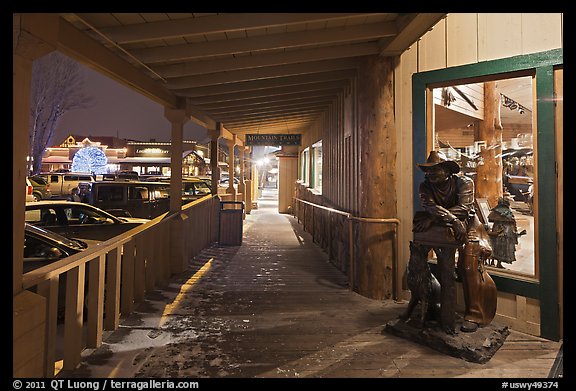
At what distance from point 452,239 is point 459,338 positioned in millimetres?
926

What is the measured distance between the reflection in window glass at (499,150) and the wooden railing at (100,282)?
4164 mm

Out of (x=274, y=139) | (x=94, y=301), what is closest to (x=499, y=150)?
(x=274, y=139)

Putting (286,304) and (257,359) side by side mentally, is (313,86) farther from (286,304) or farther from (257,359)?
(257,359)

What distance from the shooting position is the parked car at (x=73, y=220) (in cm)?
627

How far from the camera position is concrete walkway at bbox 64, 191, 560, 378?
293 centimetres

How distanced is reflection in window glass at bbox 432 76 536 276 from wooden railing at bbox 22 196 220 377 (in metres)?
4.16

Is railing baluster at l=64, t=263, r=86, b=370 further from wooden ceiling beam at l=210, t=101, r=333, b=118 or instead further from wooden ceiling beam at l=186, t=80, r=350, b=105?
wooden ceiling beam at l=210, t=101, r=333, b=118

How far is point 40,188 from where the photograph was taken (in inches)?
734

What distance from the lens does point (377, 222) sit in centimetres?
474

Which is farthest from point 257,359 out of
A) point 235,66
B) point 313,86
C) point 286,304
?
point 313,86

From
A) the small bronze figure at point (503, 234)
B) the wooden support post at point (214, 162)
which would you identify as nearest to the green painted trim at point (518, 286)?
the small bronze figure at point (503, 234)

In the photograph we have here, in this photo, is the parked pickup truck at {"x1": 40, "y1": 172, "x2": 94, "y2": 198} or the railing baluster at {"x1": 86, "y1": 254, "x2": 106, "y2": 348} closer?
the railing baluster at {"x1": 86, "y1": 254, "x2": 106, "y2": 348}

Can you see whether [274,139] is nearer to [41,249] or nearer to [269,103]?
[269,103]

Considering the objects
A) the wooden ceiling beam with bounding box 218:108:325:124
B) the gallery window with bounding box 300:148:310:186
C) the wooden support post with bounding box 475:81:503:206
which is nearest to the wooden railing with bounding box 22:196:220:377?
the wooden ceiling beam with bounding box 218:108:325:124
